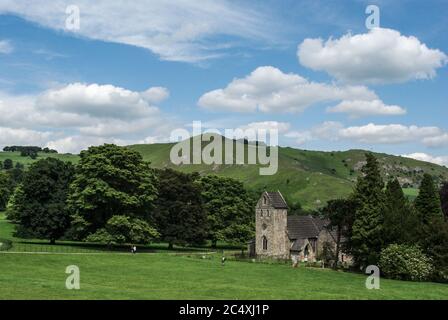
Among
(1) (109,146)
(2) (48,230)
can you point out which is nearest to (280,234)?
(1) (109,146)

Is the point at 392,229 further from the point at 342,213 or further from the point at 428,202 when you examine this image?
the point at 428,202

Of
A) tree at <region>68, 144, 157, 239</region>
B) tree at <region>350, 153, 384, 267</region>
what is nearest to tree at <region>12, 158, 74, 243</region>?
tree at <region>68, 144, 157, 239</region>

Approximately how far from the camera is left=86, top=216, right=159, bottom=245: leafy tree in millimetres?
64250

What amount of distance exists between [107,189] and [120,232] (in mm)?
5786

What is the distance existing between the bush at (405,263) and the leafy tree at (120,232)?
29.7 metres

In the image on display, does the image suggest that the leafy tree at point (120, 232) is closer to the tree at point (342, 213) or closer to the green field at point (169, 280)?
the green field at point (169, 280)

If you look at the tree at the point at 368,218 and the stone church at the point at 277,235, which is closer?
the tree at the point at 368,218

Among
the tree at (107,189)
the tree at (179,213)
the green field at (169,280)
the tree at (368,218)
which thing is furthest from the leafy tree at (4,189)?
the tree at (368,218)

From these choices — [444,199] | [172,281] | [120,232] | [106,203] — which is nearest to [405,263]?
[172,281]

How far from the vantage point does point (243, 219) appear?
88.6 metres

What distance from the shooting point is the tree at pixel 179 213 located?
246ft

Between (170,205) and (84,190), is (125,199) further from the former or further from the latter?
(170,205)

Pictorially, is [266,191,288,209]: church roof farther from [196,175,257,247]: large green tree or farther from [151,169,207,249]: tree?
[196,175,257,247]: large green tree
